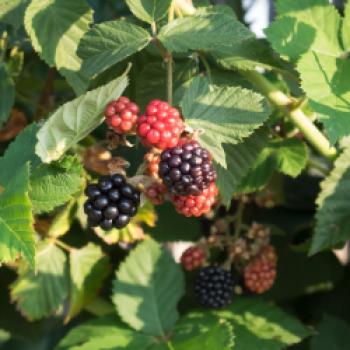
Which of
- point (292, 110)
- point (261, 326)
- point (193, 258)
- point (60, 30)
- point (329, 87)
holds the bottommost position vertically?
point (261, 326)

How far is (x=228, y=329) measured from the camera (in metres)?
1.12

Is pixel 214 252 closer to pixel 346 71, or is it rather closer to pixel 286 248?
pixel 286 248

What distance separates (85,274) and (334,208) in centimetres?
52

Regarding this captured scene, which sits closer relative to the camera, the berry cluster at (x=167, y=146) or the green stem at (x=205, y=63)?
the berry cluster at (x=167, y=146)

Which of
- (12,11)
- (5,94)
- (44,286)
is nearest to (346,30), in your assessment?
(12,11)

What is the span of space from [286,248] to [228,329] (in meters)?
0.55

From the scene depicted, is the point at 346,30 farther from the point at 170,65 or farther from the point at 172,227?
the point at 172,227

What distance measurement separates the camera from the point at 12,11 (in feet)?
3.53

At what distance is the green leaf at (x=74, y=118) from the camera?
83cm

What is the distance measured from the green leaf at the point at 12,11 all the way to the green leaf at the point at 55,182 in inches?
12.2

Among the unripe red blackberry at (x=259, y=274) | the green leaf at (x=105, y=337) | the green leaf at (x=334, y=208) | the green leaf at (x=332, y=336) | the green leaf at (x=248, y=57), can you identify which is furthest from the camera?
the green leaf at (x=332, y=336)

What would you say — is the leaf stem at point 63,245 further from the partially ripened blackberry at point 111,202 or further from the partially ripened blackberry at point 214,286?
the partially ripened blackberry at point 111,202

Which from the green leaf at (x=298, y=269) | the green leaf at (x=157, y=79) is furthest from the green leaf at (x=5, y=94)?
the green leaf at (x=298, y=269)

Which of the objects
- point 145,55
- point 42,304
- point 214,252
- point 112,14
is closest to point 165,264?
point 214,252
